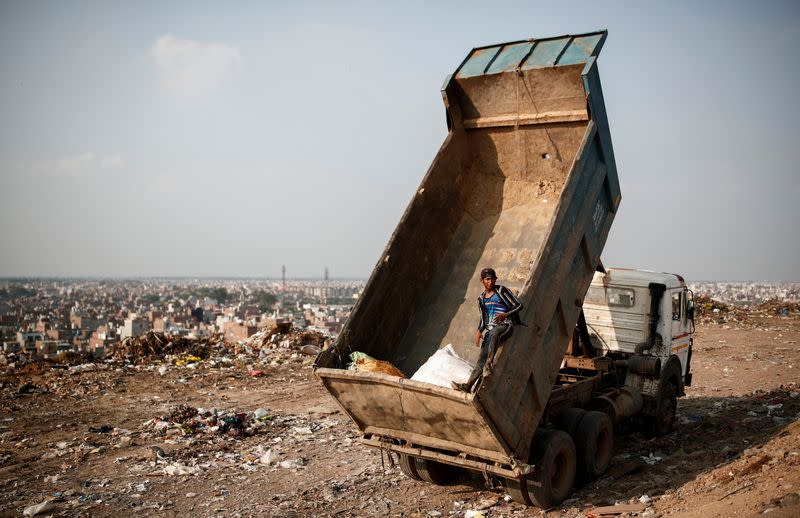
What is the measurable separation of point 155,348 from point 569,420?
9498 mm

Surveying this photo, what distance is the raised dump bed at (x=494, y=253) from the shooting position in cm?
452

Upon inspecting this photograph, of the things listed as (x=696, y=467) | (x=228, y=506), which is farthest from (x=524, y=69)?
(x=228, y=506)

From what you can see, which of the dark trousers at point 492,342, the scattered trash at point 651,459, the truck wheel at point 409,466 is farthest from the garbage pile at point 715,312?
the dark trousers at point 492,342

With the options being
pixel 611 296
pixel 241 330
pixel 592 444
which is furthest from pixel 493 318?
pixel 241 330

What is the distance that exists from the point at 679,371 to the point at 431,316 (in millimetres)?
3347

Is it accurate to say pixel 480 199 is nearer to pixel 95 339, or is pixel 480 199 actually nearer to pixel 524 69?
pixel 524 69

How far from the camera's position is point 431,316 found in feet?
20.4

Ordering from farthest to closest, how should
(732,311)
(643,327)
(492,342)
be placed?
(732,311), (643,327), (492,342)

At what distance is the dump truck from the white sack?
309 mm

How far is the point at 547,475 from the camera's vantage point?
4.74m

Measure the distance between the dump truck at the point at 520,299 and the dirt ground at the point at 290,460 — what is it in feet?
1.19

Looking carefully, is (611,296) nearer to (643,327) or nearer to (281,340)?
(643,327)

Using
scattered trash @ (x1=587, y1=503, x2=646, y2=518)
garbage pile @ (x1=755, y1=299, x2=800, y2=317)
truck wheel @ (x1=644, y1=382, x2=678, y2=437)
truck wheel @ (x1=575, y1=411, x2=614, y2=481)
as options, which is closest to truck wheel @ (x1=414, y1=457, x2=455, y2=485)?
truck wheel @ (x1=575, y1=411, x2=614, y2=481)

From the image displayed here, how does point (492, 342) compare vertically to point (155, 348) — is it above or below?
above
